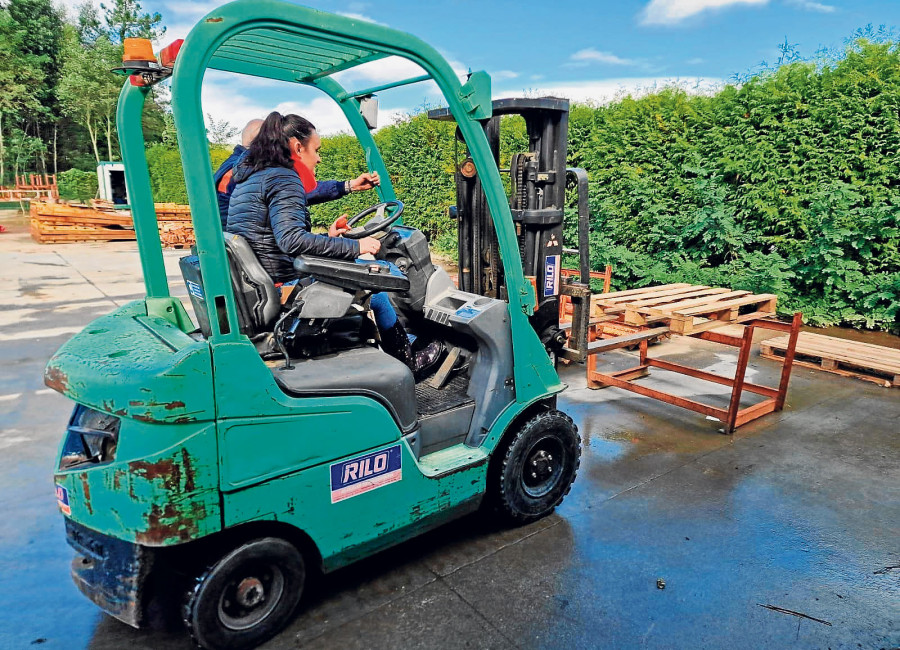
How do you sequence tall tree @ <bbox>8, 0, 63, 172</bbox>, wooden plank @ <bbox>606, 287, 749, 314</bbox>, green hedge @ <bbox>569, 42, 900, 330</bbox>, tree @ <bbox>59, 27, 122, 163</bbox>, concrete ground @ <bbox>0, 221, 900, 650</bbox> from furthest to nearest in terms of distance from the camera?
tall tree @ <bbox>8, 0, 63, 172</bbox>, tree @ <bbox>59, 27, 122, 163</bbox>, green hedge @ <bbox>569, 42, 900, 330</bbox>, wooden plank @ <bbox>606, 287, 749, 314</bbox>, concrete ground @ <bbox>0, 221, 900, 650</bbox>

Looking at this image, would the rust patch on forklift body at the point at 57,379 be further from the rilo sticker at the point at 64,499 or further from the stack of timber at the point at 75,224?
the stack of timber at the point at 75,224

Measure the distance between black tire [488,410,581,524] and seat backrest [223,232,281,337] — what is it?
5.09 feet

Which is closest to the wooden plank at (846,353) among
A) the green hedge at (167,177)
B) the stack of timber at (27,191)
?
the green hedge at (167,177)

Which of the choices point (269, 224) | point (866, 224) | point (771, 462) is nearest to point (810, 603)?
point (771, 462)

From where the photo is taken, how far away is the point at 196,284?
281 cm

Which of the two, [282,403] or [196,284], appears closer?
[282,403]

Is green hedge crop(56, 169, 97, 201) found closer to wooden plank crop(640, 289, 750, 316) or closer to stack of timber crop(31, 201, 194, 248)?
stack of timber crop(31, 201, 194, 248)

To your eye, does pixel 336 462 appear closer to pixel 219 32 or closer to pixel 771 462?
pixel 219 32

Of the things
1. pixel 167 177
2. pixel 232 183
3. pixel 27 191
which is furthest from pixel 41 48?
pixel 232 183

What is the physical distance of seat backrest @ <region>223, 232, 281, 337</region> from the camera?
2697 millimetres

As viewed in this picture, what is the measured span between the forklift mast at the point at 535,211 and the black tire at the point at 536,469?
620 mm

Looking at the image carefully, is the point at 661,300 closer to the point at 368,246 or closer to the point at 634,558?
the point at 634,558

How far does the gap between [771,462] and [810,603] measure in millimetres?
1692

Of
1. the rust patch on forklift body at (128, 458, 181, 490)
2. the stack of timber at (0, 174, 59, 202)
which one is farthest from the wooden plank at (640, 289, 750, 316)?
the stack of timber at (0, 174, 59, 202)
